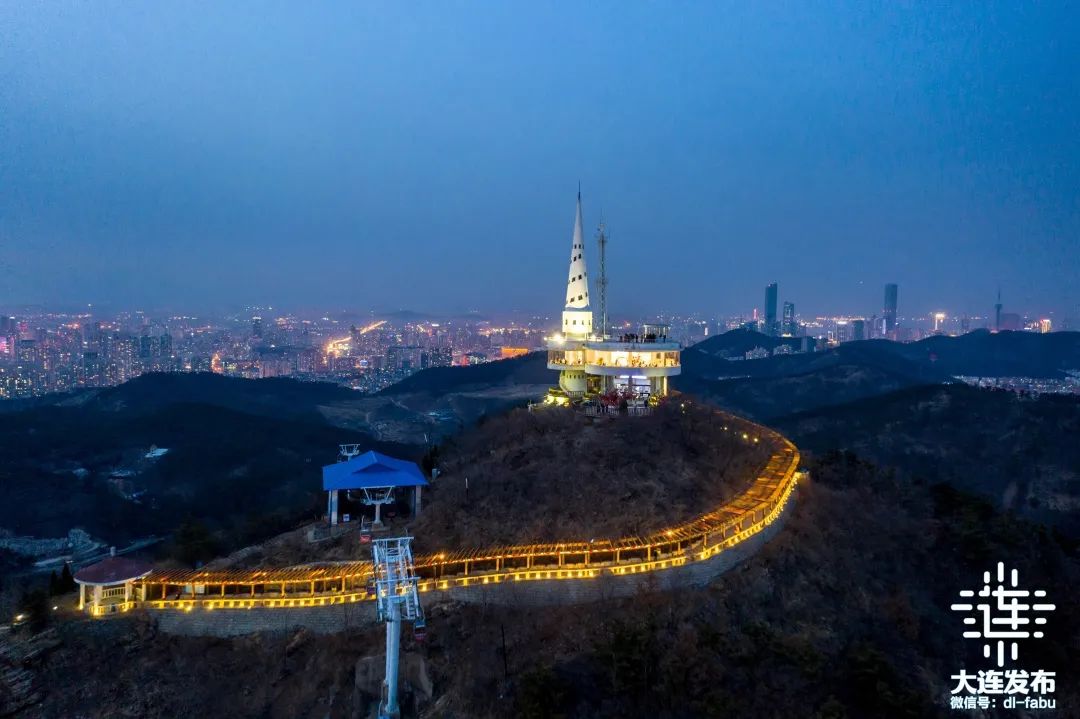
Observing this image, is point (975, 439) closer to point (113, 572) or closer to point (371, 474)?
point (371, 474)

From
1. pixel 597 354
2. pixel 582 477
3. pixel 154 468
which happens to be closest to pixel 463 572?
pixel 582 477

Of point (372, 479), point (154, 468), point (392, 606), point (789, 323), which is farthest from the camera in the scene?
point (789, 323)

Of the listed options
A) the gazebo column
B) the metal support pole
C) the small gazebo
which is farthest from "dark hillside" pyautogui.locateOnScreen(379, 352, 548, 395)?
the metal support pole

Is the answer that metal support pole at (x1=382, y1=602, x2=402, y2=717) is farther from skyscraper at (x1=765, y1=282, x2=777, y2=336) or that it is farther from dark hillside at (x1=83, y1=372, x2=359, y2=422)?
skyscraper at (x1=765, y1=282, x2=777, y2=336)

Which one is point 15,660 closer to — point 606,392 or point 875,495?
point 606,392

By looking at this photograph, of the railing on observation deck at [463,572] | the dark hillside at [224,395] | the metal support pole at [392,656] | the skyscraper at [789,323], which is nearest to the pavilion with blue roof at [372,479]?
the railing on observation deck at [463,572]

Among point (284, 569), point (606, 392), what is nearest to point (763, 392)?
point (606, 392)

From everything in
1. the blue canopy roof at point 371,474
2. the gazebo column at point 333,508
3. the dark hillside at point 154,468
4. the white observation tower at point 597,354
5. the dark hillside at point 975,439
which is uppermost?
A: the white observation tower at point 597,354

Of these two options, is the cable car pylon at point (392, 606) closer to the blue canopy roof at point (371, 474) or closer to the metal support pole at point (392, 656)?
the metal support pole at point (392, 656)
